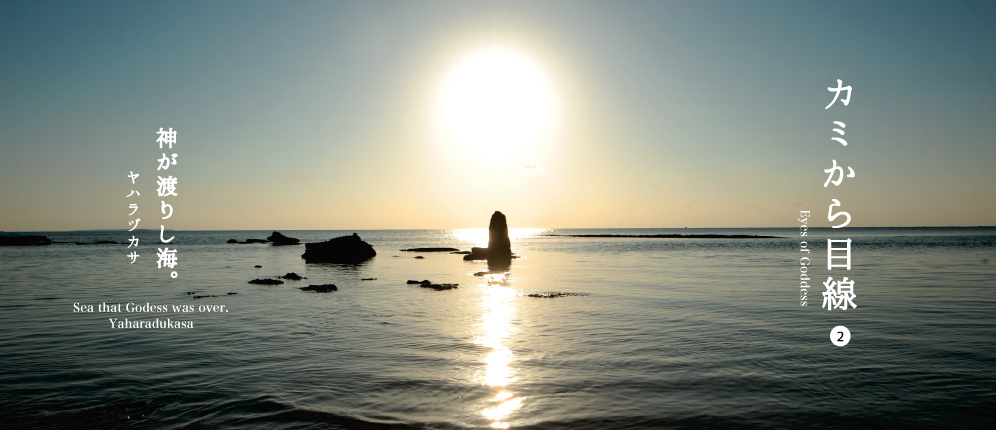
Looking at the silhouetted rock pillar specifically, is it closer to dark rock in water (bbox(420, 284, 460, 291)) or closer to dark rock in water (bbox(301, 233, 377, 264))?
dark rock in water (bbox(301, 233, 377, 264))

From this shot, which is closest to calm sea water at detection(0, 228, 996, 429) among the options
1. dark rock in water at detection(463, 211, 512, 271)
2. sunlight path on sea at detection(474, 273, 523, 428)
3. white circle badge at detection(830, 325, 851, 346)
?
sunlight path on sea at detection(474, 273, 523, 428)

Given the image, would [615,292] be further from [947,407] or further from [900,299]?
[947,407]

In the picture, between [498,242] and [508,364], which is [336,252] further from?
[508,364]

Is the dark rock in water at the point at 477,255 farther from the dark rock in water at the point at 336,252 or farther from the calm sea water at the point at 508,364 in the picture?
the calm sea water at the point at 508,364

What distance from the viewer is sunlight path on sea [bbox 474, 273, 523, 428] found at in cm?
1036

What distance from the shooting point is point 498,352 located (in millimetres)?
15461

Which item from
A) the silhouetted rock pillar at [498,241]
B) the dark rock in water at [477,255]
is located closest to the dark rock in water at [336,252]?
the dark rock in water at [477,255]

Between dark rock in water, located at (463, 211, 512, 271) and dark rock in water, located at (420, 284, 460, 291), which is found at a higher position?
dark rock in water, located at (463, 211, 512, 271)

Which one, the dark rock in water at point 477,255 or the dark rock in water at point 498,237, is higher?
the dark rock in water at point 498,237

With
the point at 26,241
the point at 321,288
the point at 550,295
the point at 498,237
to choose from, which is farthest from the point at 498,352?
the point at 26,241

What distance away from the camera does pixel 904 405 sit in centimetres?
1057

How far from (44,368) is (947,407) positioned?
67.8 feet

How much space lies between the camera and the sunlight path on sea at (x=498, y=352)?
1036cm

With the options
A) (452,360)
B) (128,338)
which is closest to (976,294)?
(452,360)
